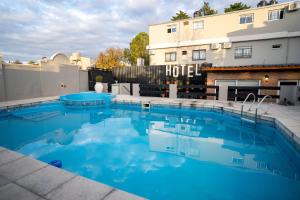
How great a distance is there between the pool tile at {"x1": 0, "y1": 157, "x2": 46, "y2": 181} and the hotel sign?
11.4 meters

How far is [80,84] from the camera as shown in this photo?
17203 mm

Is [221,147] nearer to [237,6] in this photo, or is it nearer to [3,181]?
[3,181]

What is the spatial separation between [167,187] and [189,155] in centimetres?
172

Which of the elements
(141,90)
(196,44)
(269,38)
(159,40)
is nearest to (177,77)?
(141,90)

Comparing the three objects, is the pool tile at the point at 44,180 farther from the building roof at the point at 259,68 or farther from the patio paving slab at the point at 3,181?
the building roof at the point at 259,68

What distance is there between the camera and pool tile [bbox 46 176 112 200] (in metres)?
2.15

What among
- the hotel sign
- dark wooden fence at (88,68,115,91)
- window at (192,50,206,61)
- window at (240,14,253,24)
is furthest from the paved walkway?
window at (240,14,253,24)

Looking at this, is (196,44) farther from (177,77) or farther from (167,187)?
(167,187)

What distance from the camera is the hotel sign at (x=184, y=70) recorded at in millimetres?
12577

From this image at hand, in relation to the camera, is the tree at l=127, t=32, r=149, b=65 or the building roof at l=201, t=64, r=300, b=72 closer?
the building roof at l=201, t=64, r=300, b=72

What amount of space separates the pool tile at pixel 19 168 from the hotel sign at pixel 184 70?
11.4 meters

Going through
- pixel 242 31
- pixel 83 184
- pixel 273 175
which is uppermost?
pixel 242 31

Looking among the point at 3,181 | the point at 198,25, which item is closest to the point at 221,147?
the point at 3,181

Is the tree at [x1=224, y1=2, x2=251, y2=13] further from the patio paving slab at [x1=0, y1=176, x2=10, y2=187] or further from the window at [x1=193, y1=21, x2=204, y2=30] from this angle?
the patio paving slab at [x1=0, y1=176, x2=10, y2=187]
